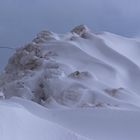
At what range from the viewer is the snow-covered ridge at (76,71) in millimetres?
4594

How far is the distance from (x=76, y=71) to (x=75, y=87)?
35cm

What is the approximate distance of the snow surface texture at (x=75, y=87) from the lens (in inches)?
132

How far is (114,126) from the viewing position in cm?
384

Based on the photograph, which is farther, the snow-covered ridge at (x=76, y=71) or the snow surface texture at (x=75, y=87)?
the snow-covered ridge at (x=76, y=71)

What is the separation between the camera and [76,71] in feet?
16.5

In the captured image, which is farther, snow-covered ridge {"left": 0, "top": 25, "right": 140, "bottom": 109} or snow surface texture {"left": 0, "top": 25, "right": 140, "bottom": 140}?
snow-covered ridge {"left": 0, "top": 25, "right": 140, "bottom": 109}

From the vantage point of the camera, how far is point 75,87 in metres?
4.73

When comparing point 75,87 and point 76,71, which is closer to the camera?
point 75,87

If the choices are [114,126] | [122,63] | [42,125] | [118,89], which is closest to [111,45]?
[122,63]

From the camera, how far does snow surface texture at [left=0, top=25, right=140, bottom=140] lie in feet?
11.0

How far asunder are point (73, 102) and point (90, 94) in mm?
178

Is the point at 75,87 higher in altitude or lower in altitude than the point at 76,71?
lower

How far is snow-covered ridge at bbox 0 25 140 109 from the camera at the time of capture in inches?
181

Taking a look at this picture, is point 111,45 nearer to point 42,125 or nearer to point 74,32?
point 74,32
